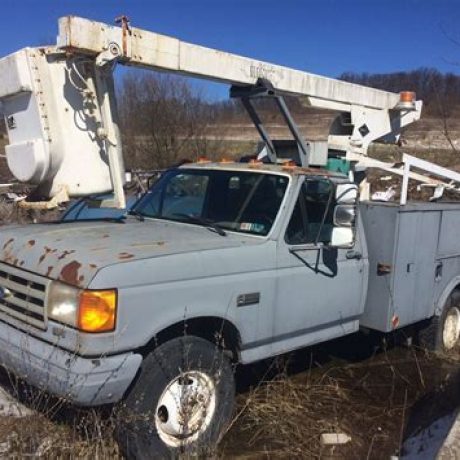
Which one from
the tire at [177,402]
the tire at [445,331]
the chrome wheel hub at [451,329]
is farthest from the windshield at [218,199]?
the chrome wheel hub at [451,329]

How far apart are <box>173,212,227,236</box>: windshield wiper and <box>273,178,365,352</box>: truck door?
0.45 meters

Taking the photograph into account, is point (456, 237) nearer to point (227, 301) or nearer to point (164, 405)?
point (227, 301)

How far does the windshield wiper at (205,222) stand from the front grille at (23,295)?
4.54 ft

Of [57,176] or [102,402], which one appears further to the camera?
[57,176]

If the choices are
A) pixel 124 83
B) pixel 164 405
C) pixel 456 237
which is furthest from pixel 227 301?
pixel 124 83

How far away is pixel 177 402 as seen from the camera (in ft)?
12.5

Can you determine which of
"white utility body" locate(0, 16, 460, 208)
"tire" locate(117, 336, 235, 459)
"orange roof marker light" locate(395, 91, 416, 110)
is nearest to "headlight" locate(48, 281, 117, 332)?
"tire" locate(117, 336, 235, 459)

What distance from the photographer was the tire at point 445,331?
6250 mm

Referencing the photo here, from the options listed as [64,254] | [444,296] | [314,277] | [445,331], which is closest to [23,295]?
[64,254]

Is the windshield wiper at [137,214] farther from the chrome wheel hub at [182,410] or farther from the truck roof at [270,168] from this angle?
the chrome wheel hub at [182,410]

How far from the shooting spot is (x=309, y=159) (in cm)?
572

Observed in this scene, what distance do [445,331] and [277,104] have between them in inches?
123

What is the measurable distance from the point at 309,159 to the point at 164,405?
9.45 feet

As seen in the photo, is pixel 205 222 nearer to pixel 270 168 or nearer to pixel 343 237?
pixel 270 168
